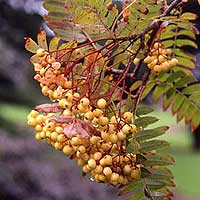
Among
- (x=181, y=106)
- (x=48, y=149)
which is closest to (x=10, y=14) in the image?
(x=181, y=106)

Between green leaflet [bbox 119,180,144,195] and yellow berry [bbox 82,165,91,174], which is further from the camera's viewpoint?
green leaflet [bbox 119,180,144,195]

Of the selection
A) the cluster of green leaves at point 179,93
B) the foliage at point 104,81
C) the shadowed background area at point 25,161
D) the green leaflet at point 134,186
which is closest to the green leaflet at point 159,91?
the cluster of green leaves at point 179,93

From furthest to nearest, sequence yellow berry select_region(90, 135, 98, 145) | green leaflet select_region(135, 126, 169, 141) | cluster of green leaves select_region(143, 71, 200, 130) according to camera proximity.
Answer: cluster of green leaves select_region(143, 71, 200, 130)
green leaflet select_region(135, 126, 169, 141)
yellow berry select_region(90, 135, 98, 145)

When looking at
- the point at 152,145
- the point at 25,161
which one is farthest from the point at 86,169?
the point at 25,161

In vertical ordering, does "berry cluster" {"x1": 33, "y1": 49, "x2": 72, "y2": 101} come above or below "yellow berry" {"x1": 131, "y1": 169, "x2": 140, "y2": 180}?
above

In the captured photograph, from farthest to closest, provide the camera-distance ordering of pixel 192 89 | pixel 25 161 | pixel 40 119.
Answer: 1. pixel 25 161
2. pixel 192 89
3. pixel 40 119

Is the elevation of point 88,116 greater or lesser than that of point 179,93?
lesser

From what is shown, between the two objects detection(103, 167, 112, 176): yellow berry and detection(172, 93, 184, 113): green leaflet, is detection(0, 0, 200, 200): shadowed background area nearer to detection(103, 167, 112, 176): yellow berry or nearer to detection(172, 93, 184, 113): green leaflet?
detection(172, 93, 184, 113): green leaflet

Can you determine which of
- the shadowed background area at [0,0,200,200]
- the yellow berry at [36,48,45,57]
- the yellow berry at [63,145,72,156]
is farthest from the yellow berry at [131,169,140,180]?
the shadowed background area at [0,0,200,200]

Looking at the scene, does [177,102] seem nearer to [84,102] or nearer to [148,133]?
[148,133]
